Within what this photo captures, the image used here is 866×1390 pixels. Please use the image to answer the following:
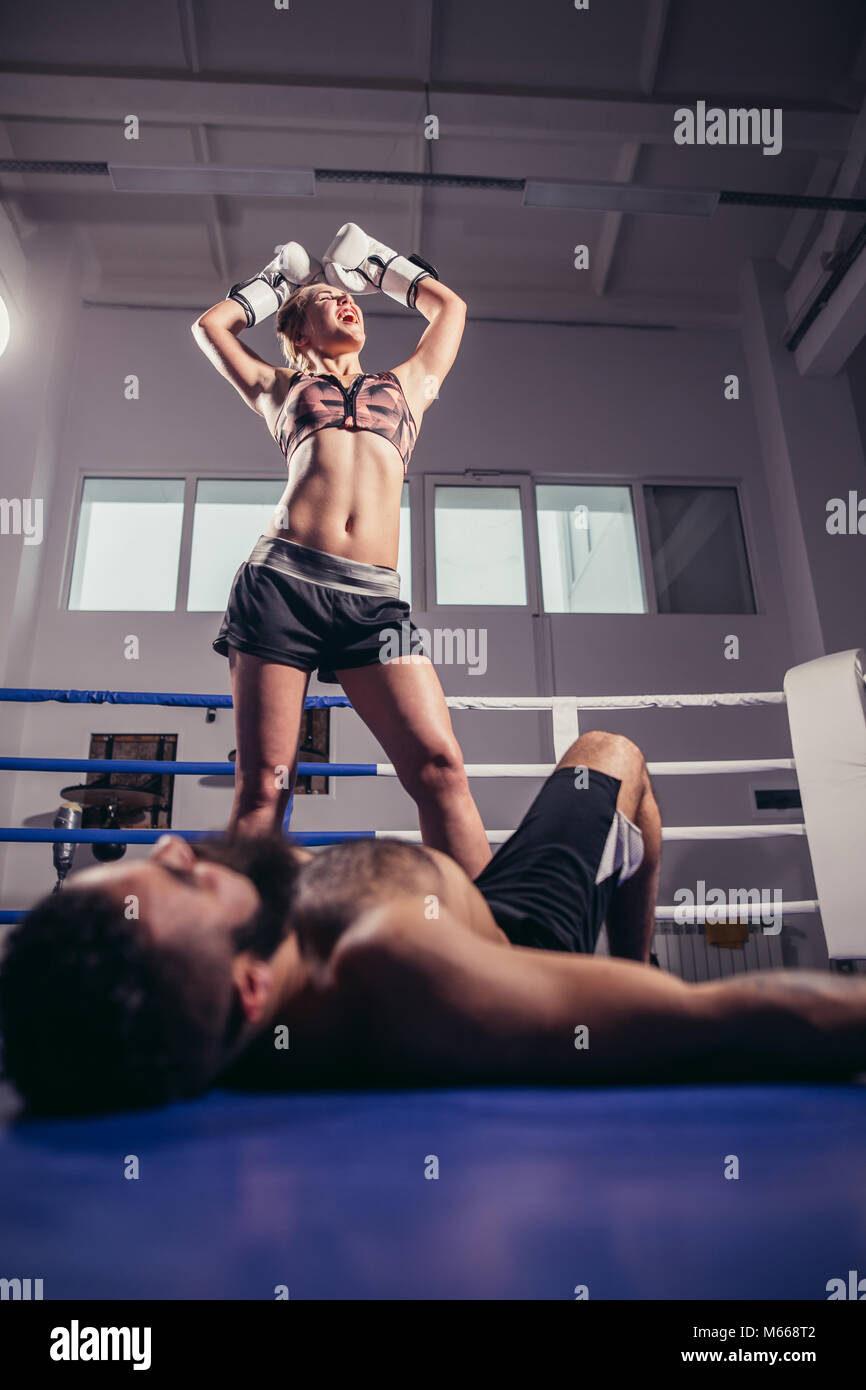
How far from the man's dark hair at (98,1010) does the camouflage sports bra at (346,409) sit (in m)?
1.29

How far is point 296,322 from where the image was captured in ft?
6.29

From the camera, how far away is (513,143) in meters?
4.38

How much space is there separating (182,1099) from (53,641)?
4327 mm

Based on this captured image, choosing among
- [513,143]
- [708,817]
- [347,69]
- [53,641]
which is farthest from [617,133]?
[53,641]

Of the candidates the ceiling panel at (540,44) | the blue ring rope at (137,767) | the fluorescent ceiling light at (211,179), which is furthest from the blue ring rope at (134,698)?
the ceiling panel at (540,44)

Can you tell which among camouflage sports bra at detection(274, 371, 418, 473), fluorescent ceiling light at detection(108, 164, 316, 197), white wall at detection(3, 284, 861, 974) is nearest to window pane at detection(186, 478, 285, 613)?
white wall at detection(3, 284, 861, 974)

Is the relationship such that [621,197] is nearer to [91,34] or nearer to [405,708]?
[91,34]

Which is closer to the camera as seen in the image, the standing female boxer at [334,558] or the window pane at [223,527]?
the standing female boxer at [334,558]

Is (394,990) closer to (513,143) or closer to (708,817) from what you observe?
(708,817)

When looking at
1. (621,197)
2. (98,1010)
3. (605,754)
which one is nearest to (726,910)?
(605,754)

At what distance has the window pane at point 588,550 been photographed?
16.6ft

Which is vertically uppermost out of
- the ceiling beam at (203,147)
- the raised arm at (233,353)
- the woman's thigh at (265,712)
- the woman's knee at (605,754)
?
the ceiling beam at (203,147)

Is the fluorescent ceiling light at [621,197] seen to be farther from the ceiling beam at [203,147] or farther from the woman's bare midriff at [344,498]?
the woman's bare midriff at [344,498]

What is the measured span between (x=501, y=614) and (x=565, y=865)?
12.5ft
